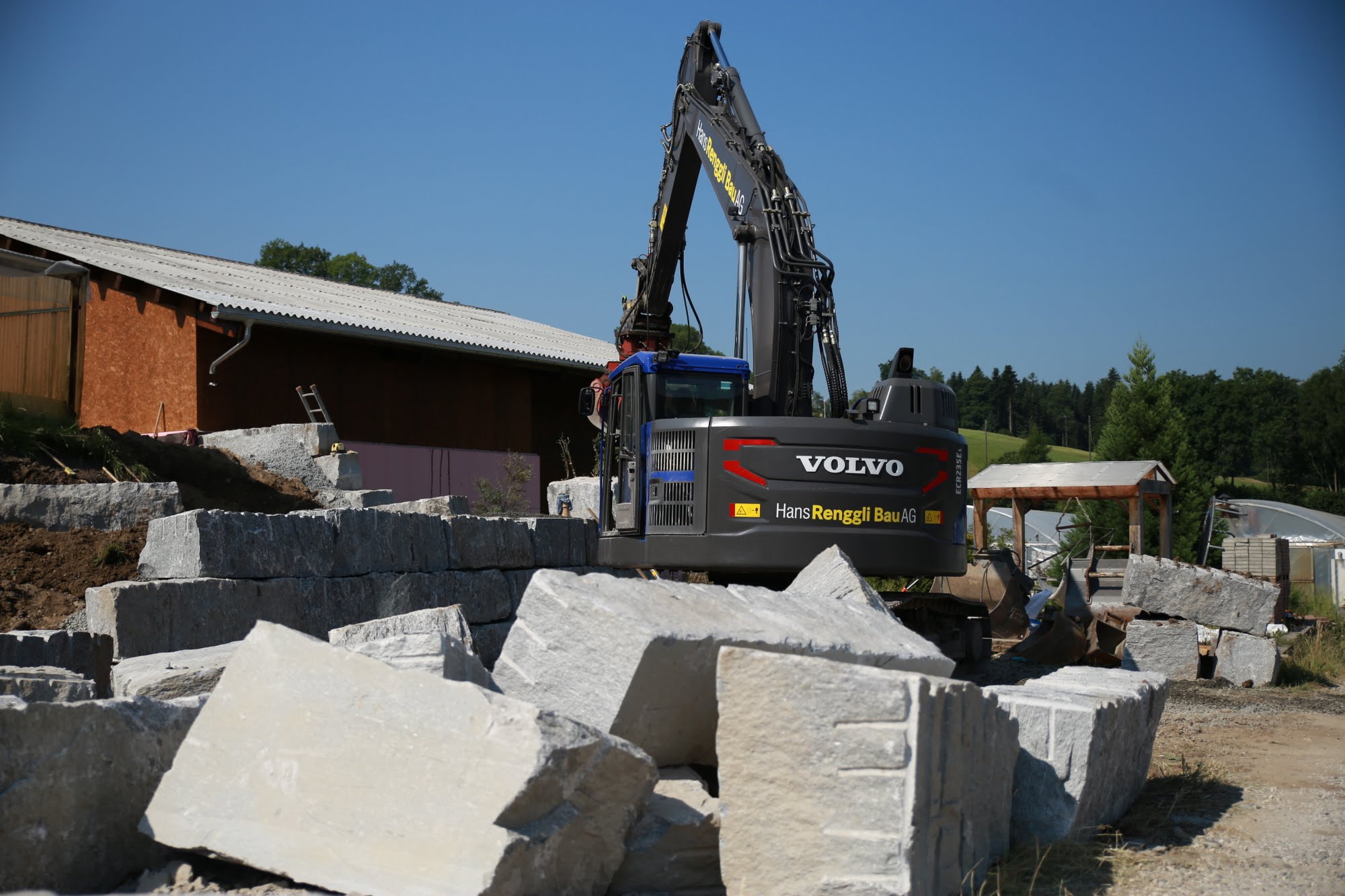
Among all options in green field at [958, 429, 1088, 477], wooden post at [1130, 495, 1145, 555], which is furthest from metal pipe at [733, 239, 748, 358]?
green field at [958, 429, 1088, 477]

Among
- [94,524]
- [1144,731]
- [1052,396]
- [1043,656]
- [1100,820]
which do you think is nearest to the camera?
[1100,820]

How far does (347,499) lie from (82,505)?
3.35m

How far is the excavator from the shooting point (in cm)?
852

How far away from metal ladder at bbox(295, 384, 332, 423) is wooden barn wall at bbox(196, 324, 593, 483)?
0.13 m

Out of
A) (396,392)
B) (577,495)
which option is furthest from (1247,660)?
(396,392)

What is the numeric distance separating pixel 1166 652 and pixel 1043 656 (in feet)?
5.00

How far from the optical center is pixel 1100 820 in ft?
17.5

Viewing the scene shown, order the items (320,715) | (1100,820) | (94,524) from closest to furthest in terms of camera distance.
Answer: (320,715), (1100,820), (94,524)

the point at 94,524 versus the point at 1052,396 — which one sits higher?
the point at 1052,396

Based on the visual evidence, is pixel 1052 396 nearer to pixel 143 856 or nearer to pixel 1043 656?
pixel 1043 656

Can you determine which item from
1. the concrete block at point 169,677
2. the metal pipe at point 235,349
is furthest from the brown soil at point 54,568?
the metal pipe at point 235,349

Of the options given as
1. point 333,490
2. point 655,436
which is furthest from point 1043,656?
point 333,490

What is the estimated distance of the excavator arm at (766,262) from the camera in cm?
969

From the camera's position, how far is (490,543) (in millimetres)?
10281
